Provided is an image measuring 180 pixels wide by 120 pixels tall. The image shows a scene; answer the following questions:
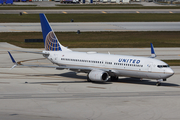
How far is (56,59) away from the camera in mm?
49875

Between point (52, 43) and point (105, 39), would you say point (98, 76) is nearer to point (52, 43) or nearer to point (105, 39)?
point (52, 43)

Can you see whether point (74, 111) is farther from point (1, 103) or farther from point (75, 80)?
point (75, 80)

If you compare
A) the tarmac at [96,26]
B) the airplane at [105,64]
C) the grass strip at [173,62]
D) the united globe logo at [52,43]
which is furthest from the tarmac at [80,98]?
the tarmac at [96,26]

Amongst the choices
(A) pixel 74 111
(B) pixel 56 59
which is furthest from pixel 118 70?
(A) pixel 74 111

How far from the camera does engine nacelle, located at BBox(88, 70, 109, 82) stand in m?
43.6

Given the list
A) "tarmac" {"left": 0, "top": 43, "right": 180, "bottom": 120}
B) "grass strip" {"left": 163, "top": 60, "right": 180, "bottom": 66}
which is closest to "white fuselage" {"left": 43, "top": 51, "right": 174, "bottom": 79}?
"tarmac" {"left": 0, "top": 43, "right": 180, "bottom": 120}

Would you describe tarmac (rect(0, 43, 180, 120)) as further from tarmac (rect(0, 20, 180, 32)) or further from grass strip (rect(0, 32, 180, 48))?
tarmac (rect(0, 20, 180, 32))

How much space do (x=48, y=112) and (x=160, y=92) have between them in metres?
15.4

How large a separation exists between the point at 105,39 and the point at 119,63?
45.3 m

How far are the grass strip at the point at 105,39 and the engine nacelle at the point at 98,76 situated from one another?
34978 millimetres

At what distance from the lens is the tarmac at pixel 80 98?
30561 millimetres

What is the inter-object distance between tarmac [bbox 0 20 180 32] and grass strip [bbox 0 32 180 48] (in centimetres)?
718

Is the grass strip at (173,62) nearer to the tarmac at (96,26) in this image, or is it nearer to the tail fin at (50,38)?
the tail fin at (50,38)

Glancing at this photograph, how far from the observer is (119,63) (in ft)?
146
